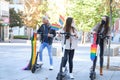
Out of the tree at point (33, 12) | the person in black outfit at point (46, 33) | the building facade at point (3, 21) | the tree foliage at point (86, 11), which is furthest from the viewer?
the tree at point (33, 12)

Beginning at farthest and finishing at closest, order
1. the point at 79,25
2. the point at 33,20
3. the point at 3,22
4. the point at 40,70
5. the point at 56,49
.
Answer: the point at 33,20, the point at 3,22, the point at 79,25, the point at 56,49, the point at 40,70

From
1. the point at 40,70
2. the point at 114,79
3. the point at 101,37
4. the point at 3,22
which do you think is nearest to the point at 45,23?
the point at 40,70

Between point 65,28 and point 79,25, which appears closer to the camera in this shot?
point 65,28

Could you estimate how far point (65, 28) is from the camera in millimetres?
11523

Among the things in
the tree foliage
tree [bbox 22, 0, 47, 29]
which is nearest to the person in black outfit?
the tree foliage

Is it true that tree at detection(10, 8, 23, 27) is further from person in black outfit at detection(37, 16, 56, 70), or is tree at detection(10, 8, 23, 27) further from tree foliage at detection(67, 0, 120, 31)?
person in black outfit at detection(37, 16, 56, 70)

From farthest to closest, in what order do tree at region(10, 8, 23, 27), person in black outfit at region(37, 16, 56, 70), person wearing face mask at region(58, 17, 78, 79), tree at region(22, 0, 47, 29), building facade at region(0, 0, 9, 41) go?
tree at region(10, 8, 23, 27) < tree at region(22, 0, 47, 29) < building facade at region(0, 0, 9, 41) < person in black outfit at region(37, 16, 56, 70) < person wearing face mask at region(58, 17, 78, 79)

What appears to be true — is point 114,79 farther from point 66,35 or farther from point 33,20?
point 33,20

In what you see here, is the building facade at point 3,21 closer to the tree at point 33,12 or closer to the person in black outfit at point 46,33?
the tree at point 33,12

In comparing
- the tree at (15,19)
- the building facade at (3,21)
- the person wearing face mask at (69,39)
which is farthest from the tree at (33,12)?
the person wearing face mask at (69,39)

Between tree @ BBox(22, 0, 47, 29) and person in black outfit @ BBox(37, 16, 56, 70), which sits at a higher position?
tree @ BBox(22, 0, 47, 29)

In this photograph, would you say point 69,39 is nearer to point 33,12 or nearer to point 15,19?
point 33,12

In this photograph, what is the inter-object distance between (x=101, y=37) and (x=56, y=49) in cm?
977

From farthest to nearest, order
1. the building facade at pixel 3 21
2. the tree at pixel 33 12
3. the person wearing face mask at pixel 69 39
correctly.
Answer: the tree at pixel 33 12 → the building facade at pixel 3 21 → the person wearing face mask at pixel 69 39
